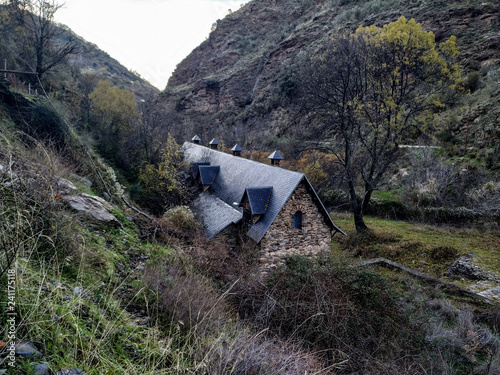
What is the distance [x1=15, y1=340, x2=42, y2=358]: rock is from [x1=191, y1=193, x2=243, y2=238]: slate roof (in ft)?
35.0

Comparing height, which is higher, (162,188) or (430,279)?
(430,279)

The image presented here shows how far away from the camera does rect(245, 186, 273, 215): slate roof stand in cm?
1220

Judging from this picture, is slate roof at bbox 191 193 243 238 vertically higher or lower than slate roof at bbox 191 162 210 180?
lower

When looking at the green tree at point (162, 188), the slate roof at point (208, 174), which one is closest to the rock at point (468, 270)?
the slate roof at point (208, 174)

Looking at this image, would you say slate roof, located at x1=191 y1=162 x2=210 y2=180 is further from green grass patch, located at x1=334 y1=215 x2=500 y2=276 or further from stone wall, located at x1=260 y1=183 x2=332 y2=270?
green grass patch, located at x1=334 y1=215 x2=500 y2=276

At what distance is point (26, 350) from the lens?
1890 millimetres

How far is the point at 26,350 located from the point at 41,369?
0.19 metres

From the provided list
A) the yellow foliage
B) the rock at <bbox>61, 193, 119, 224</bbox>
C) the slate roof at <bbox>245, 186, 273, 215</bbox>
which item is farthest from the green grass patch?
the yellow foliage

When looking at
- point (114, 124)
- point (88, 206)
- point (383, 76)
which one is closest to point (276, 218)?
point (88, 206)

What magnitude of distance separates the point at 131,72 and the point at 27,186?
3925 inches

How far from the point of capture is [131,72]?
87500 millimetres

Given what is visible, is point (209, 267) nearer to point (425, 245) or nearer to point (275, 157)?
point (275, 157)

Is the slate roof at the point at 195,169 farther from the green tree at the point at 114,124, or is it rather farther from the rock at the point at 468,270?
the rock at the point at 468,270

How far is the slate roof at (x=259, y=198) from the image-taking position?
40.0ft
